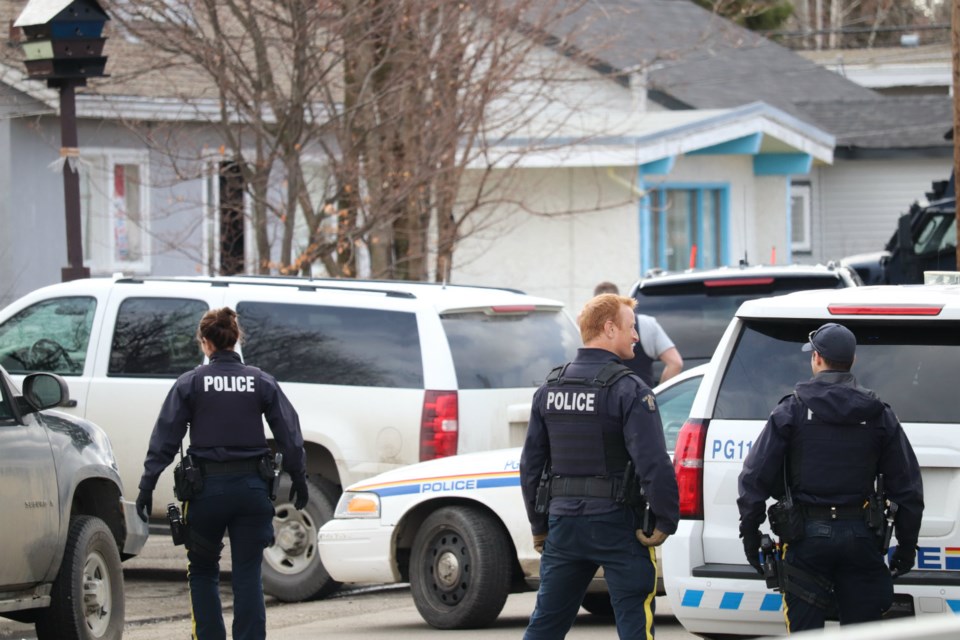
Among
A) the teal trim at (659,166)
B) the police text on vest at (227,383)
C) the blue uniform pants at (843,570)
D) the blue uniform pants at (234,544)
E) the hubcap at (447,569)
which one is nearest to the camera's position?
the blue uniform pants at (843,570)

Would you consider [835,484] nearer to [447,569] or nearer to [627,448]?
[627,448]

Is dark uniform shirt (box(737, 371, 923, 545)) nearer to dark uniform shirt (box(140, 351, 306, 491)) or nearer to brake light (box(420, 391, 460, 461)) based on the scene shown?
dark uniform shirt (box(140, 351, 306, 491))

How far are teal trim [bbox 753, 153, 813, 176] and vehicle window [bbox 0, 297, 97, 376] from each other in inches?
613

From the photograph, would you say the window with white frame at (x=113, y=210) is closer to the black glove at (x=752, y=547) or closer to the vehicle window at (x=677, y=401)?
the vehicle window at (x=677, y=401)

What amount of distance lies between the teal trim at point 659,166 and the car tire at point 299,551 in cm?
1263

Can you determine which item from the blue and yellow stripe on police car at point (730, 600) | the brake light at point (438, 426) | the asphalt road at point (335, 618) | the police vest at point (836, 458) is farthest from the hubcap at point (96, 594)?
the police vest at point (836, 458)

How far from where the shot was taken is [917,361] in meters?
6.44

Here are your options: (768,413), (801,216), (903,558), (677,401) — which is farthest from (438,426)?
(801,216)

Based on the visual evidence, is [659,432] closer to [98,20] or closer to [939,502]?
[939,502]

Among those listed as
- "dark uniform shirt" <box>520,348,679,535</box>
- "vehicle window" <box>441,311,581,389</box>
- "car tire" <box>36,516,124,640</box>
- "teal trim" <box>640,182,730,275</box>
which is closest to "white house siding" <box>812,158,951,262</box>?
"teal trim" <box>640,182,730,275</box>

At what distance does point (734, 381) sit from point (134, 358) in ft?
18.1

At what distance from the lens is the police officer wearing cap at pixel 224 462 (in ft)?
24.3

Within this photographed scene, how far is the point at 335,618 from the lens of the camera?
9.75 m

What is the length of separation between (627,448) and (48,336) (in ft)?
20.3
